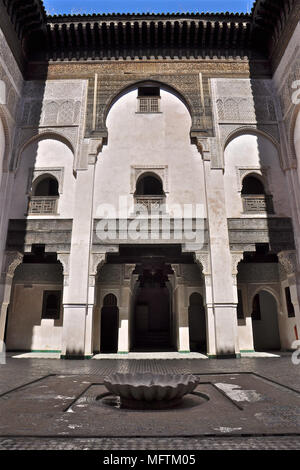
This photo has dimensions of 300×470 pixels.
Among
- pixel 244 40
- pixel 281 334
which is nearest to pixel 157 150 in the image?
pixel 244 40

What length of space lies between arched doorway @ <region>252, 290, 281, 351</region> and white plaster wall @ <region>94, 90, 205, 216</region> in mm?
4030

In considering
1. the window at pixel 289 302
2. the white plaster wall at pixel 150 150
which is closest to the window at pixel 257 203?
the white plaster wall at pixel 150 150

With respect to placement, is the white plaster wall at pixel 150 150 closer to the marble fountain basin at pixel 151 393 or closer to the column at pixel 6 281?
the column at pixel 6 281

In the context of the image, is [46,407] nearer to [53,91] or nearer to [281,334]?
[281,334]

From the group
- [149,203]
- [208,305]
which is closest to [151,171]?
[149,203]

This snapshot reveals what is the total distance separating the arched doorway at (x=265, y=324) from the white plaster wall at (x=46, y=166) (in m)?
6.02

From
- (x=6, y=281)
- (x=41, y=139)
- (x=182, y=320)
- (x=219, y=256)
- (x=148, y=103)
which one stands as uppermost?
(x=148, y=103)

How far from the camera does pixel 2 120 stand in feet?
24.6

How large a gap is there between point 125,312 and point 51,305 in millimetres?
2104

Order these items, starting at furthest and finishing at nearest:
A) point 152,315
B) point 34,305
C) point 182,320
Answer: point 152,315 < point 34,305 < point 182,320

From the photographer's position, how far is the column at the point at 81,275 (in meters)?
6.67

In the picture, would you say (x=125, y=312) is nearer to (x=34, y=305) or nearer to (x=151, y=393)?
(x=34, y=305)

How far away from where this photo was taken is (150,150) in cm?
791
